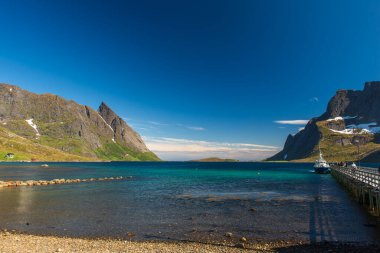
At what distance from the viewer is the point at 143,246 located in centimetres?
2350

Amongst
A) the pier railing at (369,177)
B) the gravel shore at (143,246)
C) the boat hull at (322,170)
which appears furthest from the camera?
the boat hull at (322,170)

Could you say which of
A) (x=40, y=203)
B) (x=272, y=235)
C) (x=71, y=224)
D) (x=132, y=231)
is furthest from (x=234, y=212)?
(x=40, y=203)

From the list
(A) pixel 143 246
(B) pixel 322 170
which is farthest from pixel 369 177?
(B) pixel 322 170

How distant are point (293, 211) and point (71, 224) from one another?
2780 centimetres

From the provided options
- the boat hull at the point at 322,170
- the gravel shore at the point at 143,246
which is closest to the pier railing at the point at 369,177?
the gravel shore at the point at 143,246

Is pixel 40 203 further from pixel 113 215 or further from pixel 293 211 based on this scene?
pixel 293 211

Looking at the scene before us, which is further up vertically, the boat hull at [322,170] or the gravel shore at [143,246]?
the boat hull at [322,170]

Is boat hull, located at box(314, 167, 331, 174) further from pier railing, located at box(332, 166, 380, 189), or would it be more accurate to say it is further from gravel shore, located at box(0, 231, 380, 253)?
gravel shore, located at box(0, 231, 380, 253)

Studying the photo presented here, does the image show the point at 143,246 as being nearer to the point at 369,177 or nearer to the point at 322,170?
the point at 369,177

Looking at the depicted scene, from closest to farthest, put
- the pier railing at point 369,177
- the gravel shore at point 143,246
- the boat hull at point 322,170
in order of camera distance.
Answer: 1. the gravel shore at point 143,246
2. the pier railing at point 369,177
3. the boat hull at point 322,170

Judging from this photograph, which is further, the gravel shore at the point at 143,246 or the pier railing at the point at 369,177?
the pier railing at the point at 369,177

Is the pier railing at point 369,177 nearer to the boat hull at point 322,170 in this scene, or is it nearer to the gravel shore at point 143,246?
the gravel shore at point 143,246

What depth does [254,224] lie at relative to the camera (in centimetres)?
3316

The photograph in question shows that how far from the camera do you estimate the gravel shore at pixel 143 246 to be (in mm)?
22172
